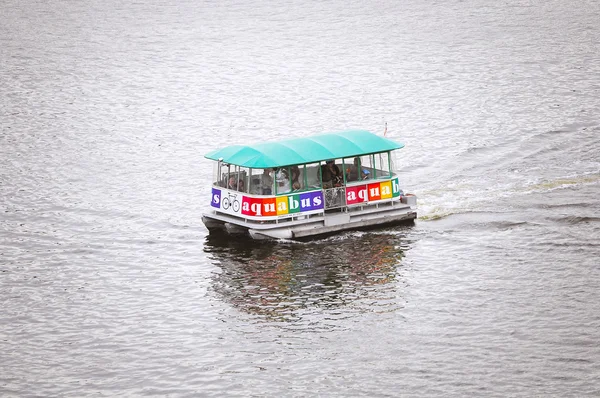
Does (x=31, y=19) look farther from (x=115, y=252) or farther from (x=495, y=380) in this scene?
(x=495, y=380)

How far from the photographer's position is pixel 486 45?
10338 cm

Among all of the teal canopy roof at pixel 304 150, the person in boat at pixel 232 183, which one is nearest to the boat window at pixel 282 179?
the teal canopy roof at pixel 304 150

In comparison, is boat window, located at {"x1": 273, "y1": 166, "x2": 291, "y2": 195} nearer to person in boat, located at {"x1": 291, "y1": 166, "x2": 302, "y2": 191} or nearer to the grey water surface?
person in boat, located at {"x1": 291, "y1": 166, "x2": 302, "y2": 191}

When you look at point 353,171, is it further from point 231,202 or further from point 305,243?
point 231,202

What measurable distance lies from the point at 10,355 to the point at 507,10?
94.9m

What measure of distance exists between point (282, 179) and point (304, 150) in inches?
72.8

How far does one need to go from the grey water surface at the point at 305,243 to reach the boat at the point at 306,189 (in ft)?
2.94

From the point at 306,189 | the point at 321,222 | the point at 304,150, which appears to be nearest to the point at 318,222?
the point at 321,222

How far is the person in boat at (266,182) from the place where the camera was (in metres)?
47.7

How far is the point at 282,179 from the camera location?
158 ft

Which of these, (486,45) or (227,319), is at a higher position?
(486,45)

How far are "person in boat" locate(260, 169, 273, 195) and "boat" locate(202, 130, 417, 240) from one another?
46 mm

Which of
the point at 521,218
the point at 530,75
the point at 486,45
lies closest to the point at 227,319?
the point at 521,218

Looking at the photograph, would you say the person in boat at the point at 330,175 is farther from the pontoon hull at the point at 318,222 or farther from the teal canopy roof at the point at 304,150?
the pontoon hull at the point at 318,222
